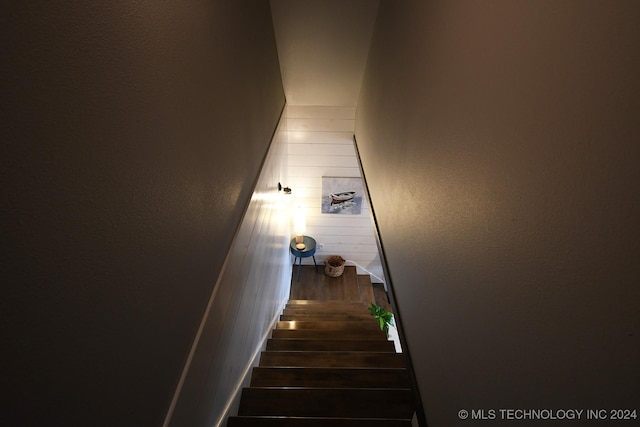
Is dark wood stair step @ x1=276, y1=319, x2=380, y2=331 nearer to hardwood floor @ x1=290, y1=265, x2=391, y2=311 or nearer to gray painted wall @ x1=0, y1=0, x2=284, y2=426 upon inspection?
hardwood floor @ x1=290, y1=265, x2=391, y2=311

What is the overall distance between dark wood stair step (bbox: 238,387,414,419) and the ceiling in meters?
2.56

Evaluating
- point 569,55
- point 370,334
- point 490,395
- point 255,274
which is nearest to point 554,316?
point 490,395

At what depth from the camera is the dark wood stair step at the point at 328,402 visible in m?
1.53

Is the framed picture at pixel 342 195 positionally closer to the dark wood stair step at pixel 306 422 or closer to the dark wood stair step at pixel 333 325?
the dark wood stair step at pixel 333 325

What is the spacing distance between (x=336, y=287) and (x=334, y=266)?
0.34 meters

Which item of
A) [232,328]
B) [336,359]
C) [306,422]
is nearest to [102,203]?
[232,328]

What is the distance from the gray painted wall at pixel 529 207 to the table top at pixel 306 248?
10.7ft

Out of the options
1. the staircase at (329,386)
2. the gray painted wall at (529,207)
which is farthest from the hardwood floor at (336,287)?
the gray painted wall at (529,207)

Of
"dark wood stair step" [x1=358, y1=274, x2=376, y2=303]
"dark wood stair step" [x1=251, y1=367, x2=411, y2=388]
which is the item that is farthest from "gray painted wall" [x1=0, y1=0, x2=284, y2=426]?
"dark wood stair step" [x1=358, y1=274, x2=376, y2=303]

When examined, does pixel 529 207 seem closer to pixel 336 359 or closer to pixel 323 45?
pixel 336 359

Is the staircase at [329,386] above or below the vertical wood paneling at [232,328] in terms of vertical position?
below

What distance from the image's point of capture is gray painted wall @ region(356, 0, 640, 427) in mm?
378

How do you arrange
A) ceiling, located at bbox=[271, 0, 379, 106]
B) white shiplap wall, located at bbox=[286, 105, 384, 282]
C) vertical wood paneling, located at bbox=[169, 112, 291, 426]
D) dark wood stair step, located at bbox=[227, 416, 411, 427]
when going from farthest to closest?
white shiplap wall, located at bbox=[286, 105, 384, 282], ceiling, located at bbox=[271, 0, 379, 106], dark wood stair step, located at bbox=[227, 416, 411, 427], vertical wood paneling, located at bbox=[169, 112, 291, 426]

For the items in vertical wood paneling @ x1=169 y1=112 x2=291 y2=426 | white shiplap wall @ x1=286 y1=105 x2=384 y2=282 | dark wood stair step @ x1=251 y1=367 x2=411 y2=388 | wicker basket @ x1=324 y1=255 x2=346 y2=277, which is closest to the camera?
A: vertical wood paneling @ x1=169 y1=112 x2=291 y2=426
